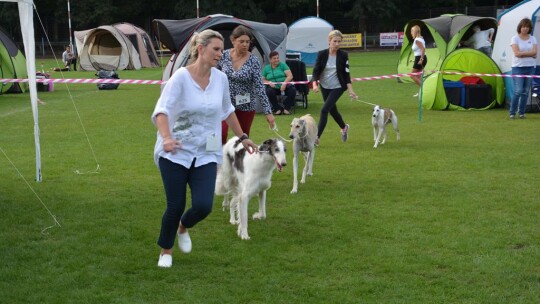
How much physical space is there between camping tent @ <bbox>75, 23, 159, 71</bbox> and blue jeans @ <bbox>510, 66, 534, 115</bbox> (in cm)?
2259

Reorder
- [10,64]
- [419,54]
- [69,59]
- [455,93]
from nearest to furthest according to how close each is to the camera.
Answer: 1. [455,93]
2. [419,54]
3. [10,64]
4. [69,59]

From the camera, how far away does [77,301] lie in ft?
14.4

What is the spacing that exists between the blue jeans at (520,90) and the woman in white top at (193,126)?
33.6 feet

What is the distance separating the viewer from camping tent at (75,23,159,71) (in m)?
32.8

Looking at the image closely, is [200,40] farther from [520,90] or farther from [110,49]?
[110,49]

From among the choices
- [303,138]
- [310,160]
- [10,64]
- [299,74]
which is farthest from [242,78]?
[10,64]

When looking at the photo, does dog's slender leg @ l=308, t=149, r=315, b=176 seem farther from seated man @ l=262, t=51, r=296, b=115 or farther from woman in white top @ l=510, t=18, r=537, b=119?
woman in white top @ l=510, t=18, r=537, b=119

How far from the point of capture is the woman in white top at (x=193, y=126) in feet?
15.1

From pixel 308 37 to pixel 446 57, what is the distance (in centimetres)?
1961

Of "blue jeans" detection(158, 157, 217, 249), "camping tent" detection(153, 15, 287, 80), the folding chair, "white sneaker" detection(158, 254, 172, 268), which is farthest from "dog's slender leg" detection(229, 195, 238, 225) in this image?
the folding chair

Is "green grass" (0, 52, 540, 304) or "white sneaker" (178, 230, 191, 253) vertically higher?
"white sneaker" (178, 230, 191, 253)


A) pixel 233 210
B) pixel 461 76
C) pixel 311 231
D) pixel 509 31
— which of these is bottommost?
pixel 311 231

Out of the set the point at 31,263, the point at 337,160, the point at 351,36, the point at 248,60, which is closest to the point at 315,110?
the point at 337,160

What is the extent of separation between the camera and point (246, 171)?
19.9 feet
